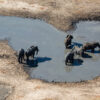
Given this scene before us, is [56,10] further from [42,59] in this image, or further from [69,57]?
[69,57]

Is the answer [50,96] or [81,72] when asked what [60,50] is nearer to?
[81,72]

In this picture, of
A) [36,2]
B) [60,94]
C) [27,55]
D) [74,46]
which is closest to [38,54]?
[27,55]

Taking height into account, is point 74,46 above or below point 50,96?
above

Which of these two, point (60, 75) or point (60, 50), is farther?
point (60, 50)

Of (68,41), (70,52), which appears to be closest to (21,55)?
(70,52)

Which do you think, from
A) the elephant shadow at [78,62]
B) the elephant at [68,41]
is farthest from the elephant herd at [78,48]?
the elephant shadow at [78,62]

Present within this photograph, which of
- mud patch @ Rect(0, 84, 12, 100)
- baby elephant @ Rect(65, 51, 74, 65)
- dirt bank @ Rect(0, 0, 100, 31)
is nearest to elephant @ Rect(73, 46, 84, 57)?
baby elephant @ Rect(65, 51, 74, 65)

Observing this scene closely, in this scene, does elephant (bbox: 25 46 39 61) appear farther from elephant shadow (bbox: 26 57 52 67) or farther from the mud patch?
the mud patch
